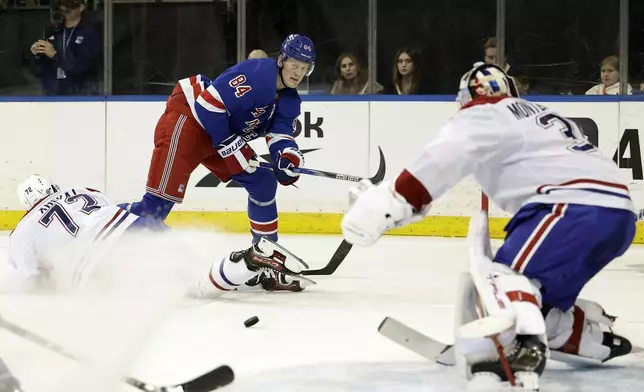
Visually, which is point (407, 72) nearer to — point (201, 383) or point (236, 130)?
point (236, 130)

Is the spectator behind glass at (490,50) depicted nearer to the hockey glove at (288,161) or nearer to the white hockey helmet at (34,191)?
the hockey glove at (288,161)

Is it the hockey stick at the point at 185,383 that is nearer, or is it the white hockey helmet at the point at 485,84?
the hockey stick at the point at 185,383

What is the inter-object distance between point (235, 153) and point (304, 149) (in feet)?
6.26

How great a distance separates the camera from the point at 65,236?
3795 mm

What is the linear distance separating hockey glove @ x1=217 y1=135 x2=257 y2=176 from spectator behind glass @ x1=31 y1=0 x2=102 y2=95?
7.97 ft

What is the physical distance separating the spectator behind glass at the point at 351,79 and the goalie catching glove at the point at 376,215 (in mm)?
4125

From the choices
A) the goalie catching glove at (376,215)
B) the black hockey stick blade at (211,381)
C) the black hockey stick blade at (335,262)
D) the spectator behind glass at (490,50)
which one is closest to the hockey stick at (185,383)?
the black hockey stick blade at (211,381)

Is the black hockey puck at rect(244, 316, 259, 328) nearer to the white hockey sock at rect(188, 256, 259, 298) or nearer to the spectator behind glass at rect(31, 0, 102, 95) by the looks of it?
the white hockey sock at rect(188, 256, 259, 298)

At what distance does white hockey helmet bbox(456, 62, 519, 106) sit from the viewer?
2445 mm

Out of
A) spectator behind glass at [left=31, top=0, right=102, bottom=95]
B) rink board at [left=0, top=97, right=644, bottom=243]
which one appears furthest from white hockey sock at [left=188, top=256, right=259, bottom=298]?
spectator behind glass at [left=31, top=0, right=102, bottom=95]

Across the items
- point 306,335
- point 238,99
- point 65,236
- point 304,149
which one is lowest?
point 306,335

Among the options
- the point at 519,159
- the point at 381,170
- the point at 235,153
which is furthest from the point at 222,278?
the point at 381,170

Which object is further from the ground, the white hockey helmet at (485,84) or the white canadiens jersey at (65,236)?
the white hockey helmet at (485,84)

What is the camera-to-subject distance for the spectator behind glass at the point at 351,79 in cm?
637
